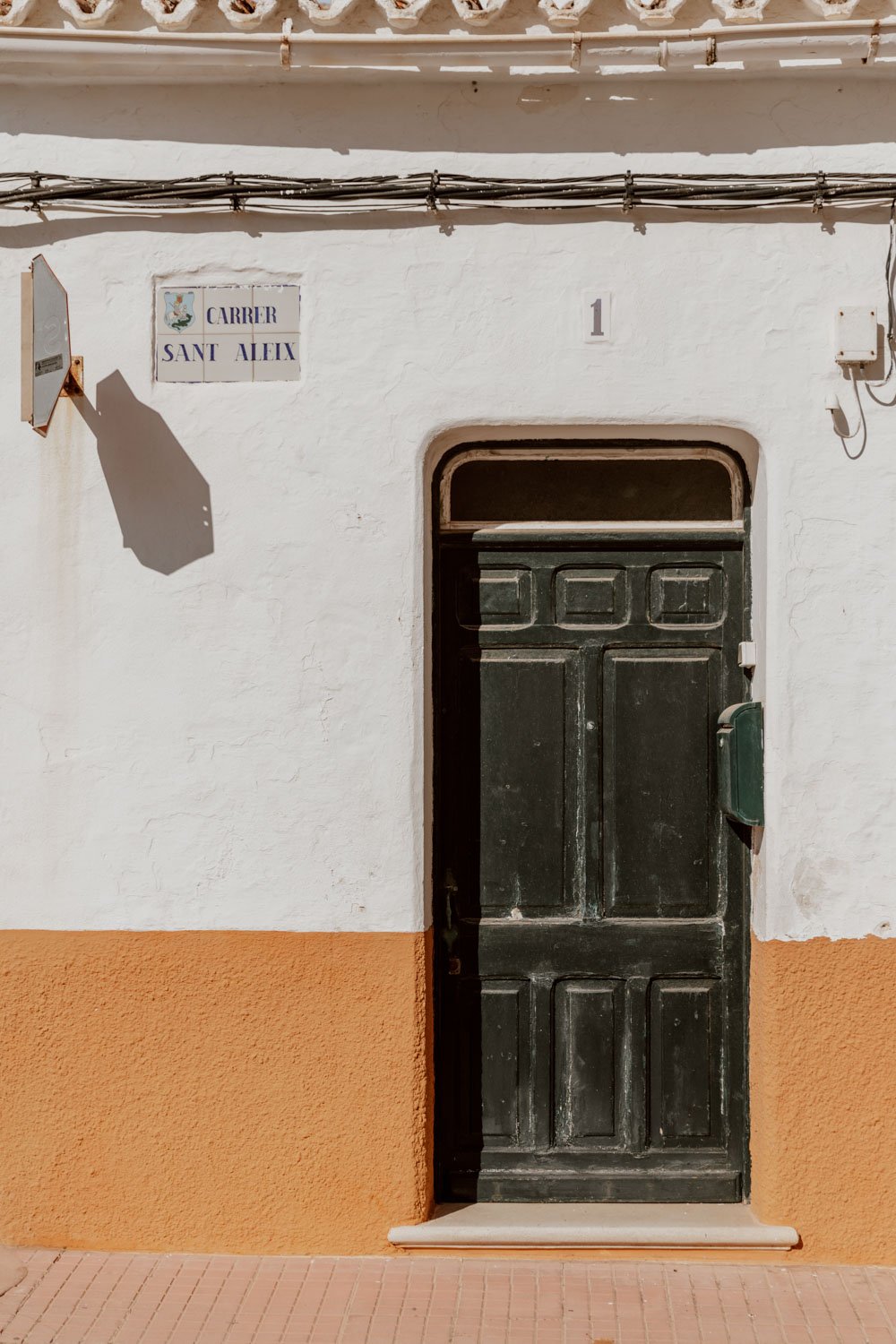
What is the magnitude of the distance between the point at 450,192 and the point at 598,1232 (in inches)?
144

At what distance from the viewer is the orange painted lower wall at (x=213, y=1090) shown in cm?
438

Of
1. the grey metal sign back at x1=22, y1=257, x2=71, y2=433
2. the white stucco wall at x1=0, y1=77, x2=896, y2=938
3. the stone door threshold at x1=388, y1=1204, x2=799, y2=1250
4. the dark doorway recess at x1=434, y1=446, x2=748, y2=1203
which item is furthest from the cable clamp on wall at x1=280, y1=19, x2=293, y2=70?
the stone door threshold at x1=388, y1=1204, x2=799, y2=1250

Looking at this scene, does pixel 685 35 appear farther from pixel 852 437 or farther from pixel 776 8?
pixel 852 437

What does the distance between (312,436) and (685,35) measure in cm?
185

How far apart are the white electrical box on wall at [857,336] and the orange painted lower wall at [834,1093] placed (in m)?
2.01

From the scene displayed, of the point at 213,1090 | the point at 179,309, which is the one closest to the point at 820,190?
the point at 179,309

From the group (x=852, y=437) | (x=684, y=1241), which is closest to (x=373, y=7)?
(x=852, y=437)

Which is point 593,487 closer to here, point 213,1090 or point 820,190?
point 820,190

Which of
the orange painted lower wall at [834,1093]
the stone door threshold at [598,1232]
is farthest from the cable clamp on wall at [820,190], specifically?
the stone door threshold at [598,1232]

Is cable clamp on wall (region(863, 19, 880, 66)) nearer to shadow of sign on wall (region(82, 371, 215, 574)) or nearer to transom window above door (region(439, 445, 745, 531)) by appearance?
transom window above door (region(439, 445, 745, 531))

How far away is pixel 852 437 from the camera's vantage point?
433cm

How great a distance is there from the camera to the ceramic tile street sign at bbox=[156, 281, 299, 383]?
4430mm

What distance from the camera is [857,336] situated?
4.28 m

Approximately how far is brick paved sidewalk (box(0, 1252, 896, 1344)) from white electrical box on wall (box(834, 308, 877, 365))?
314cm
